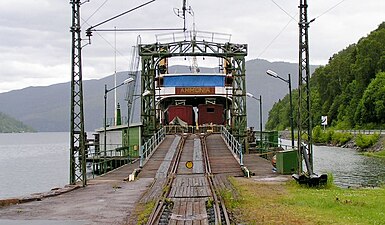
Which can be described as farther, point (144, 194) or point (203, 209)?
point (144, 194)

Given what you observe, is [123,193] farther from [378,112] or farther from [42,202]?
[378,112]

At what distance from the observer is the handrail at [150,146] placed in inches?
1281

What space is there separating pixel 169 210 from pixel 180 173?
482 inches

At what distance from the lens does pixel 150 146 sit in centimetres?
3791

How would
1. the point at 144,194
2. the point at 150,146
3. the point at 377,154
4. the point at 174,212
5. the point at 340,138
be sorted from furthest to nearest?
the point at 340,138
the point at 377,154
the point at 150,146
the point at 144,194
the point at 174,212

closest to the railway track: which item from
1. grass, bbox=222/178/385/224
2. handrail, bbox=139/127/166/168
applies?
grass, bbox=222/178/385/224

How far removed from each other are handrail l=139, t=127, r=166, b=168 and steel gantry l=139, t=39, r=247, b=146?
1773mm

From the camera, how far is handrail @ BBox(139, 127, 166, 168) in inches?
1281

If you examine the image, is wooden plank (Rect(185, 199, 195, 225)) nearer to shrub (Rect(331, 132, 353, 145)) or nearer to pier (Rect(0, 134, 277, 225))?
pier (Rect(0, 134, 277, 225))

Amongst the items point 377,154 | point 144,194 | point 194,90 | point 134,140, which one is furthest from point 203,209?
point 377,154

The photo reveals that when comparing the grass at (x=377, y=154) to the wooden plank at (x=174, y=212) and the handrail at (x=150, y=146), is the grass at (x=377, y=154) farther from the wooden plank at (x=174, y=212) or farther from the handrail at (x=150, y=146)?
the wooden plank at (x=174, y=212)

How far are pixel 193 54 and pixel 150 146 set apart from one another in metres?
11.7

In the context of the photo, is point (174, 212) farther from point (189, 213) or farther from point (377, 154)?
point (377, 154)

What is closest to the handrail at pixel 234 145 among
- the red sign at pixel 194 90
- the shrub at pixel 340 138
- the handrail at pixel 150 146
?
the handrail at pixel 150 146
